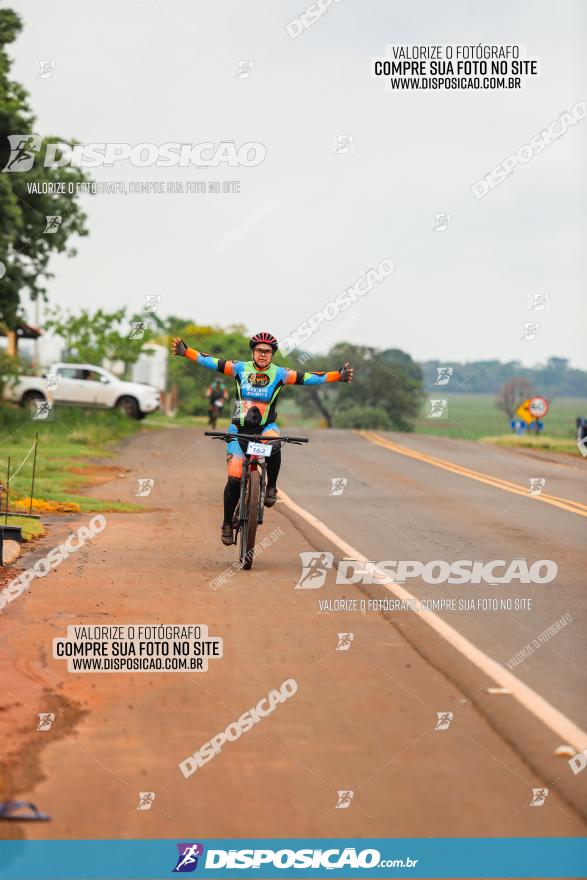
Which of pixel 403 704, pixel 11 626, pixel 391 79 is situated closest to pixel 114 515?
pixel 391 79

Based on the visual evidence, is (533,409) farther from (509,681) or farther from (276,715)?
(276,715)

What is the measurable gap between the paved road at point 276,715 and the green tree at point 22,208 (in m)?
22.9

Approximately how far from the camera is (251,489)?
12.5 m

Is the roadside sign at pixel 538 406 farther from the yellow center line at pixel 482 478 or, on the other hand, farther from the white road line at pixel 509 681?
the white road line at pixel 509 681

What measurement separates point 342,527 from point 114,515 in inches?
123

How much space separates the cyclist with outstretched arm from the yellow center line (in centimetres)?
706

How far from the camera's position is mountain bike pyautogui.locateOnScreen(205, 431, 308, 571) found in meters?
12.4

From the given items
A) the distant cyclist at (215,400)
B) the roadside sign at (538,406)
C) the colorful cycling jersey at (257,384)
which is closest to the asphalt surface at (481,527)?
the colorful cycling jersey at (257,384)

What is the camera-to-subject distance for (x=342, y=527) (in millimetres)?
16172

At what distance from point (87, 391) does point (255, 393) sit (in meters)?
32.9

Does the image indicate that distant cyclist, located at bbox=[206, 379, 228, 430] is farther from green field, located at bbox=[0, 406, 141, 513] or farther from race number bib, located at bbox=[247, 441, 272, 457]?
race number bib, located at bbox=[247, 441, 272, 457]

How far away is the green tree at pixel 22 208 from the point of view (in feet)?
114

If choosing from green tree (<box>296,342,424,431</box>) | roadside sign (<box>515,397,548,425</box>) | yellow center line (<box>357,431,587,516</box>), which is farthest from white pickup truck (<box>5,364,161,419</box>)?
green tree (<box>296,342,424,431</box>)

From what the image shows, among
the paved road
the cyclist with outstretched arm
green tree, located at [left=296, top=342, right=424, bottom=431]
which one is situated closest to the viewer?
the paved road
